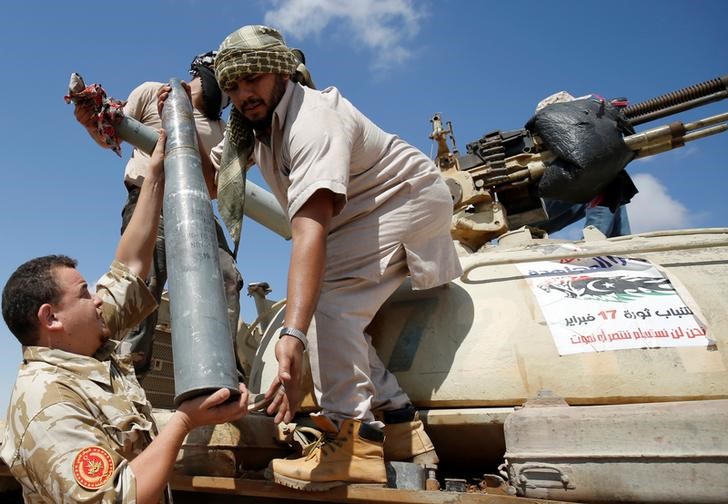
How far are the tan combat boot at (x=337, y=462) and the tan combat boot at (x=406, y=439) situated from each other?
26 cm

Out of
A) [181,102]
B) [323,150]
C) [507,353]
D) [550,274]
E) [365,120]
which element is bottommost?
[507,353]

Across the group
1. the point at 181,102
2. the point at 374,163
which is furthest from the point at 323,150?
the point at 181,102

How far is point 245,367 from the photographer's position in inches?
183

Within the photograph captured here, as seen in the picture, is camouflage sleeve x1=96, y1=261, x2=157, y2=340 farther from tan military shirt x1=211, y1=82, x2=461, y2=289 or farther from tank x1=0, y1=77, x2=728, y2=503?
tan military shirt x1=211, y1=82, x2=461, y2=289

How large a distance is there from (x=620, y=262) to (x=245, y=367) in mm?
2890

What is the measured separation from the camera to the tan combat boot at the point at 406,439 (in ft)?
8.00

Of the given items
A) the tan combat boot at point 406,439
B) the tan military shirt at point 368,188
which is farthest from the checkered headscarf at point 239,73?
the tan combat boot at point 406,439

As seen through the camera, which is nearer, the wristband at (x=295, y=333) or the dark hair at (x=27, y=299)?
the wristband at (x=295, y=333)

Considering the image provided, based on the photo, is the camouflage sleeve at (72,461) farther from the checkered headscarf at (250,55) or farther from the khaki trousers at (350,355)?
the checkered headscarf at (250,55)

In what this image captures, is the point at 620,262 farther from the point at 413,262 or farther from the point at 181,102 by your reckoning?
the point at 181,102

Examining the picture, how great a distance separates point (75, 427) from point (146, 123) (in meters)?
2.73

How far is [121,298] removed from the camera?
8.84 feet

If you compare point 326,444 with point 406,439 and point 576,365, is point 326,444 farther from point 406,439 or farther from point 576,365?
point 576,365

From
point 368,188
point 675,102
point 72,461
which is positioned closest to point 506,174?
point 675,102
